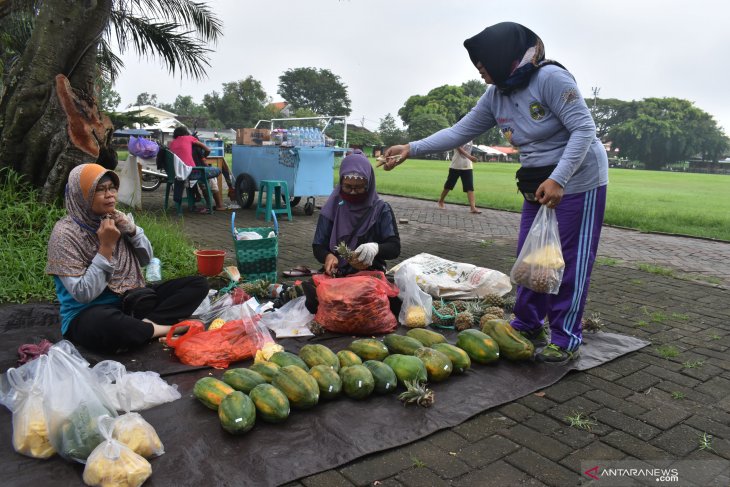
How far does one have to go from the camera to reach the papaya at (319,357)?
311cm

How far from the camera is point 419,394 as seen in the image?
292 cm

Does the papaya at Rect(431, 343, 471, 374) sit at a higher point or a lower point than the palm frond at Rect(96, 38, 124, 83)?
lower

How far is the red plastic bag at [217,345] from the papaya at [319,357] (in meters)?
0.50

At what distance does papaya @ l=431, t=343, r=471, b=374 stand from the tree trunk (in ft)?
16.0

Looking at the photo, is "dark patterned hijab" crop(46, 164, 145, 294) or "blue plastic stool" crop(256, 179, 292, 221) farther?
"blue plastic stool" crop(256, 179, 292, 221)

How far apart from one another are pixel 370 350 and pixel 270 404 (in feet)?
2.76

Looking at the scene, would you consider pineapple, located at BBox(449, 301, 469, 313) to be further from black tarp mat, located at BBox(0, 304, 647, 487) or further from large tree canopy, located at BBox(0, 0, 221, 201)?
large tree canopy, located at BBox(0, 0, 221, 201)

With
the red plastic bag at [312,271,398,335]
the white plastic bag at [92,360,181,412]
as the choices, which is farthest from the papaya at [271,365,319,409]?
the red plastic bag at [312,271,398,335]

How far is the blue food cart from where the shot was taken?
9672mm

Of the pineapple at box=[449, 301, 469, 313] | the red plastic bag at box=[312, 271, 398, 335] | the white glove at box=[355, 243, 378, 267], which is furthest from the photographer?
the pineapple at box=[449, 301, 469, 313]

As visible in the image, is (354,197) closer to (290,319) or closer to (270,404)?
(290,319)

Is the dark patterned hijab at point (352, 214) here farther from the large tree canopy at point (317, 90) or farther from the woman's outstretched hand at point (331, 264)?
the large tree canopy at point (317, 90)

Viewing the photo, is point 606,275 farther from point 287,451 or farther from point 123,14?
point 123,14

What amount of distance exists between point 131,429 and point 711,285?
615cm
